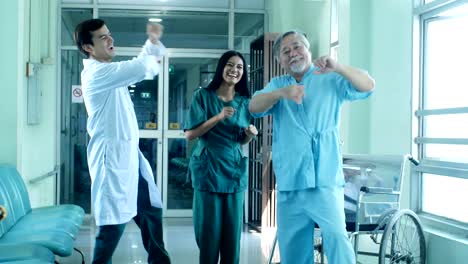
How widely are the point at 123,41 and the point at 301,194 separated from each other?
203 inches

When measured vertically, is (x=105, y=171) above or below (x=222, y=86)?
below

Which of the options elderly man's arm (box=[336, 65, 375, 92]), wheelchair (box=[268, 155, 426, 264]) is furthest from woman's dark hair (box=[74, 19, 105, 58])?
wheelchair (box=[268, 155, 426, 264])

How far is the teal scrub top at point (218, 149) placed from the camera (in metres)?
2.85

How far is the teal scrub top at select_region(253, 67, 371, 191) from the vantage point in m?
2.33

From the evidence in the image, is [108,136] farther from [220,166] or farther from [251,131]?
[251,131]

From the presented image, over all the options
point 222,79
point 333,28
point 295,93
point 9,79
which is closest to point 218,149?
point 222,79

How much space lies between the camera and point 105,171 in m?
2.78

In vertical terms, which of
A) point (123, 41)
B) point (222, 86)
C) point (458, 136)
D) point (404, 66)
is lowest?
point (458, 136)

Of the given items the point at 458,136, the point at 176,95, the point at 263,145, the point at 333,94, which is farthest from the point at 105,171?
the point at 176,95

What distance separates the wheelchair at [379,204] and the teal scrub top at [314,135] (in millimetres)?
978

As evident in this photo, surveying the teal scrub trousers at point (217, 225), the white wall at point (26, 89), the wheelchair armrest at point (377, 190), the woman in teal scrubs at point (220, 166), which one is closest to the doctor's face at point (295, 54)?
the woman in teal scrubs at point (220, 166)

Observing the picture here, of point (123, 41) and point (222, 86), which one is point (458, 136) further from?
point (123, 41)

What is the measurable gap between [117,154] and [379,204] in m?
1.68

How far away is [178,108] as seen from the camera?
7.13m
